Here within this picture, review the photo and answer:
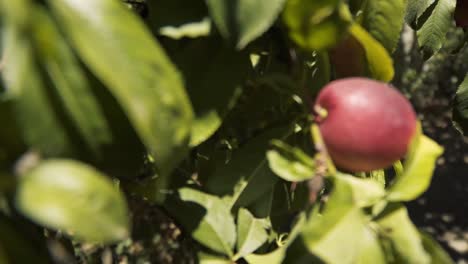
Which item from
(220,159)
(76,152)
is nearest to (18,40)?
(76,152)

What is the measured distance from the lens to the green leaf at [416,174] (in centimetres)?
52

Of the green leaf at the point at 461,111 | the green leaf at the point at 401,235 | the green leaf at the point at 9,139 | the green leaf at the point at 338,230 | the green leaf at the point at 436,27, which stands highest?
the green leaf at the point at 9,139

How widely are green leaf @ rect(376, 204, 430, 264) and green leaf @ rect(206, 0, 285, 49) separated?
→ 197mm

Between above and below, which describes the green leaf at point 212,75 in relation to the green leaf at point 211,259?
above

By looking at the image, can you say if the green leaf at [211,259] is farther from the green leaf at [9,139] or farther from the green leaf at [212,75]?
the green leaf at [9,139]

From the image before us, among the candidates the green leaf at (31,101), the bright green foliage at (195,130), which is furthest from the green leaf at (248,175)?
the green leaf at (31,101)

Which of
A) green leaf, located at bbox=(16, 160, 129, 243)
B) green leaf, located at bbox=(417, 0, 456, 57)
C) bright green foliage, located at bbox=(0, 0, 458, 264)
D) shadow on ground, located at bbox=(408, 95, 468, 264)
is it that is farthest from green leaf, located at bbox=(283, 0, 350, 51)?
shadow on ground, located at bbox=(408, 95, 468, 264)

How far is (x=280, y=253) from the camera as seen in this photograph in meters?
0.61

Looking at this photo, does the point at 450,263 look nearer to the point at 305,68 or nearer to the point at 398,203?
the point at 398,203

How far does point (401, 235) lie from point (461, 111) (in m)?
0.71

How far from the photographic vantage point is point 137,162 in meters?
0.56

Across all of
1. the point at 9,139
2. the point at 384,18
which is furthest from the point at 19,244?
the point at 384,18

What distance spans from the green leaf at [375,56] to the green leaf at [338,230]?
0.53ft

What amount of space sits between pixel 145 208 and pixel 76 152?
275 cm
